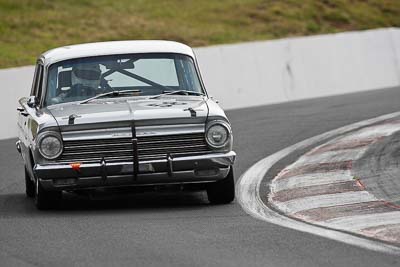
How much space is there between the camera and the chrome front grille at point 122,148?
10477 millimetres

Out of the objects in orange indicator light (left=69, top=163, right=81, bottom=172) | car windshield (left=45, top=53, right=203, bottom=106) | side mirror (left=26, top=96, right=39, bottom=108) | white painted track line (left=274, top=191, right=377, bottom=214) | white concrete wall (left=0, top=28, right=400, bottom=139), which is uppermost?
car windshield (left=45, top=53, right=203, bottom=106)

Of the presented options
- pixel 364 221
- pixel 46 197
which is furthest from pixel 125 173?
pixel 364 221

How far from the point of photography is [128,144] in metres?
10.5

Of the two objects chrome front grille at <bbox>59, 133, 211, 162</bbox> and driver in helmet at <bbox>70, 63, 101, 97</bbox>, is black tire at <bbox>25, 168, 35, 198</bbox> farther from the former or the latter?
chrome front grille at <bbox>59, 133, 211, 162</bbox>

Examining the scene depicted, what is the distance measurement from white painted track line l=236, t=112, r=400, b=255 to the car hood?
97 cm

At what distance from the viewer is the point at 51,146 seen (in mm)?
10500

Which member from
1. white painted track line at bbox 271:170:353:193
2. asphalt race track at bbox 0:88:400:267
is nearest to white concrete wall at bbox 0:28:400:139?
asphalt race track at bbox 0:88:400:267

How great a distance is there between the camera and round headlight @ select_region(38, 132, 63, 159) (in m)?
10.5

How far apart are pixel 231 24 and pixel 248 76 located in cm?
1142

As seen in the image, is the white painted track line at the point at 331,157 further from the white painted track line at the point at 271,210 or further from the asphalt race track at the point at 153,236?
the asphalt race track at the point at 153,236

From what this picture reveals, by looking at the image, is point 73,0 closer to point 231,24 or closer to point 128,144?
point 231,24

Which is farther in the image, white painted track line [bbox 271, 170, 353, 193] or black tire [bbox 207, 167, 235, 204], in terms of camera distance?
white painted track line [bbox 271, 170, 353, 193]

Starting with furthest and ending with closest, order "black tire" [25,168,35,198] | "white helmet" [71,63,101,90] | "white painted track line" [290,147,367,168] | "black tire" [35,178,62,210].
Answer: "white painted track line" [290,147,367,168]
"black tire" [25,168,35,198]
"white helmet" [71,63,101,90]
"black tire" [35,178,62,210]

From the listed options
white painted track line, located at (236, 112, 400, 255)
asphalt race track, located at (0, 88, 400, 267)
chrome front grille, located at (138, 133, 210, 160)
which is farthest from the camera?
chrome front grille, located at (138, 133, 210, 160)
